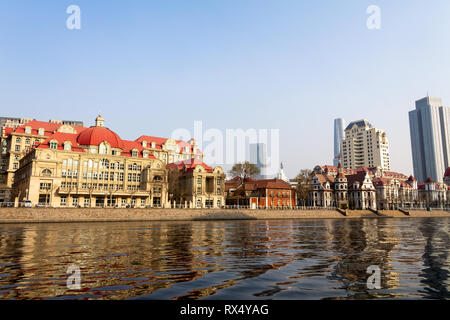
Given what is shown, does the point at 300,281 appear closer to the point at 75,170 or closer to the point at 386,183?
the point at 75,170

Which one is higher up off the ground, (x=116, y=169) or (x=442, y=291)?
(x=116, y=169)

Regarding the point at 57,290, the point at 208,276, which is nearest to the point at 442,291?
the point at 208,276

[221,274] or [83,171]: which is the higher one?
[83,171]

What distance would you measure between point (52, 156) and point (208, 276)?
3045 inches

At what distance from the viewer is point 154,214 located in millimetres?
69625

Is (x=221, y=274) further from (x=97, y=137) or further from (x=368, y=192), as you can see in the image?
(x=368, y=192)

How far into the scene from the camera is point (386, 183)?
515 feet

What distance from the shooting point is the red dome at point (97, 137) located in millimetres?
87750

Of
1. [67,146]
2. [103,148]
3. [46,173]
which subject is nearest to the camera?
[46,173]

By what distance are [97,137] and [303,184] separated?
80.4m

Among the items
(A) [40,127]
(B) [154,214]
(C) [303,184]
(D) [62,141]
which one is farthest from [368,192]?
(A) [40,127]

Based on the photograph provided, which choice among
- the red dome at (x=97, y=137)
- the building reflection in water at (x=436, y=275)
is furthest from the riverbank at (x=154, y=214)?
the building reflection in water at (x=436, y=275)

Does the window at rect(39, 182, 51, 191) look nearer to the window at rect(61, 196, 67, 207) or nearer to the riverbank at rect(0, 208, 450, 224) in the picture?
the window at rect(61, 196, 67, 207)

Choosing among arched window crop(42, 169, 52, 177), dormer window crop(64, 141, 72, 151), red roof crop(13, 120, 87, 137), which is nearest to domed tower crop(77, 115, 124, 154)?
dormer window crop(64, 141, 72, 151)
